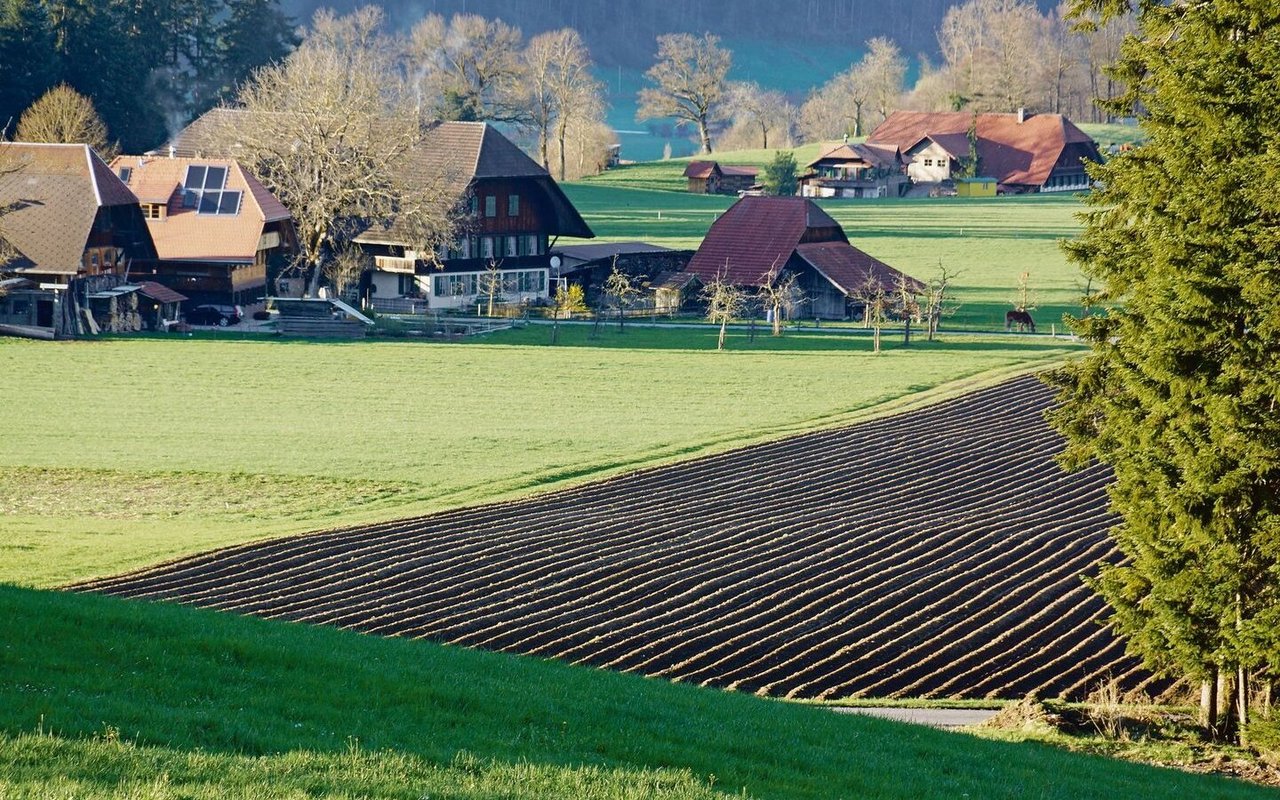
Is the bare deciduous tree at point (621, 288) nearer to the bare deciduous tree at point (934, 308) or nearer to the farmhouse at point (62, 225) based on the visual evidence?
the bare deciduous tree at point (934, 308)

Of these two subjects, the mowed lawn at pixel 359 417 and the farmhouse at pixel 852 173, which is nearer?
the mowed lawn at pixel 359 417

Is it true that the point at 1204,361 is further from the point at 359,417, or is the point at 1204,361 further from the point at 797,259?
the point at 797,259

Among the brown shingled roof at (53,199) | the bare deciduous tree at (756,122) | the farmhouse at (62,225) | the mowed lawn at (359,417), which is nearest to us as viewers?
the mowed lawn at (359,417)

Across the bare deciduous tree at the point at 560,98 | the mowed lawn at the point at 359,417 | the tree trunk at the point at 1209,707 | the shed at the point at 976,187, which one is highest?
the bare deciduous tree at the point at 560,98

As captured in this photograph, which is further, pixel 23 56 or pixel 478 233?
pixel 23 56

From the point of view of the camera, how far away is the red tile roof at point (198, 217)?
5678 centimetres

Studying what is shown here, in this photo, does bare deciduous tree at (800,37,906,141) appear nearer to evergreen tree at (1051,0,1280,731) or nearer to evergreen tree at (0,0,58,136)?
evergreen tree at (0,0,58,136)

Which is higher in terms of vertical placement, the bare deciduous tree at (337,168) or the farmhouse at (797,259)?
the bare deciduous tree at (337,168)

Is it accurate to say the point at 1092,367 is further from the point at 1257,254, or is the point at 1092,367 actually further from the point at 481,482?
the point at 481,482

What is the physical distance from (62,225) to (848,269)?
30.2 metres

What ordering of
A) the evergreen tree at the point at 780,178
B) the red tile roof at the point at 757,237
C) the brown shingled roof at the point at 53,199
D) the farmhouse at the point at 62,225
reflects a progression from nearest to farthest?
the farmhouse at the point at 62,225
the brown shingled roof at the point at 53,199
the red tile roof at the point at 757,237
the evergreen tree at the point at 780,178

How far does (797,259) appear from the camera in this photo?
203 feet

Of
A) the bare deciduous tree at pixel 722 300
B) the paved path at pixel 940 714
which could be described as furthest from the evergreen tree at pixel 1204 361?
the bare deciduous tree at pixel 722 300

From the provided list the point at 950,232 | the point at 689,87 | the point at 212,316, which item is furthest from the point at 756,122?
the point at 212,316
